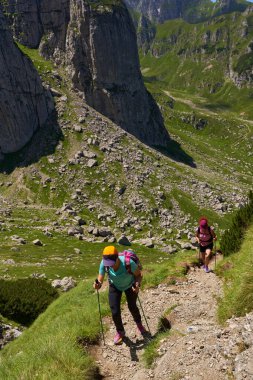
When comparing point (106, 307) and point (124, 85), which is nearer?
point (106, 307)

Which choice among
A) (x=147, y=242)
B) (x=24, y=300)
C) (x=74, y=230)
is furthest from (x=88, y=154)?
(x=24, y=300)

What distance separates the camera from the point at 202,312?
46.5ft

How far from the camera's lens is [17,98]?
11025 centimetres

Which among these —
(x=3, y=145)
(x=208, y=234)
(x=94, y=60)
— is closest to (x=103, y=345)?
(x=208, y=234)

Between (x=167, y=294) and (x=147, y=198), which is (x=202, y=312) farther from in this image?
(x=147, y=198)

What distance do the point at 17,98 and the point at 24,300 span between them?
88.1 m

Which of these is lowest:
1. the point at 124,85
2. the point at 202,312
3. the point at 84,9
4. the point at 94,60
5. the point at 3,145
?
the point at 3,145

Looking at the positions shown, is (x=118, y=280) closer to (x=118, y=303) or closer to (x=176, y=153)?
(x=118, y=303)

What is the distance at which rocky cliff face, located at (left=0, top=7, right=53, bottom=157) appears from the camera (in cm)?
10656

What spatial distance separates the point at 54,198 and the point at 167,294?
8204 centimetres

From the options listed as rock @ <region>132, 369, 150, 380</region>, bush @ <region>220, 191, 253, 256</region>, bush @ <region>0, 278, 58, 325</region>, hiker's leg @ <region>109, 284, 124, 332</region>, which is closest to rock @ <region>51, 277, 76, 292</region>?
bush @ <region>0, 278, 58, 325</region>

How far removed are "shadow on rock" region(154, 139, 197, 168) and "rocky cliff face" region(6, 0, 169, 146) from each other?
22158 mm

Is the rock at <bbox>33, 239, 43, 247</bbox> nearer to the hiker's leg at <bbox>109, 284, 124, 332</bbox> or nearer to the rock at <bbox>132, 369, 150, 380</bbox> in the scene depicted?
the hiker's leg at <bbox>109, 284, 124, 332</bbox>

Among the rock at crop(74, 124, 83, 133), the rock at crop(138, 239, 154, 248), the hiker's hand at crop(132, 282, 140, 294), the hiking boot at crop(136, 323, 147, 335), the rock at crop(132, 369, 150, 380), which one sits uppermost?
the hiker's hand at crop(132, 282, 140, 294)
